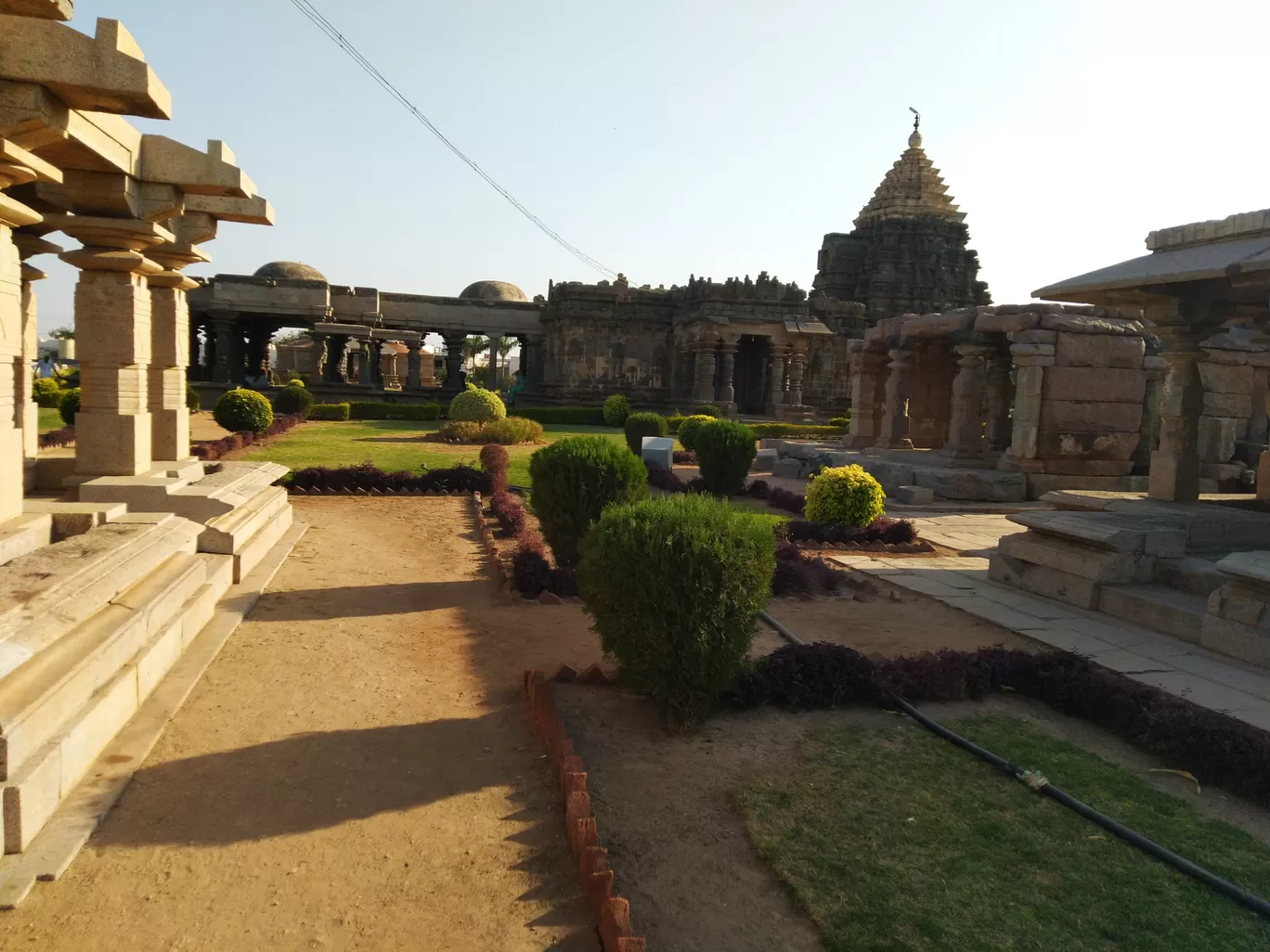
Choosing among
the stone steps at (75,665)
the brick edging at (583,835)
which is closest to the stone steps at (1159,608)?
the brick edging at (583,835)

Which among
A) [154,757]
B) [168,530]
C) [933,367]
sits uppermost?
[933,367]

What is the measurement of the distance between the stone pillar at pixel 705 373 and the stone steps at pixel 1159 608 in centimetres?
2170

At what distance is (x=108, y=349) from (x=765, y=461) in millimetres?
13192

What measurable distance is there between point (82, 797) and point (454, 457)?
13792 millimetres

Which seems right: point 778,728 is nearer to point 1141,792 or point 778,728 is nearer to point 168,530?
point 1141,792

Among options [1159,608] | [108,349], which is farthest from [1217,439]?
[108,349]

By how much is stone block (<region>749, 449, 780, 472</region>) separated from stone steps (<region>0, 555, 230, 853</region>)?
13.3 metres

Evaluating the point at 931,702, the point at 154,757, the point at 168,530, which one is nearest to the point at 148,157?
the point at 168,530

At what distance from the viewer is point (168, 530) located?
5613 mm

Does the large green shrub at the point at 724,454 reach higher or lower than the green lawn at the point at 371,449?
higher

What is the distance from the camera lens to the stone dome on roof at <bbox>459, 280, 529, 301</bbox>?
37.6 metres

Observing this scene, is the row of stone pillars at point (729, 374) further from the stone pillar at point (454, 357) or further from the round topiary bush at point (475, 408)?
the stone pillar at point (454, 357)

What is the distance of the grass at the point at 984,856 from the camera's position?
272cm

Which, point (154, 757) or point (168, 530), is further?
point (168, 530)
